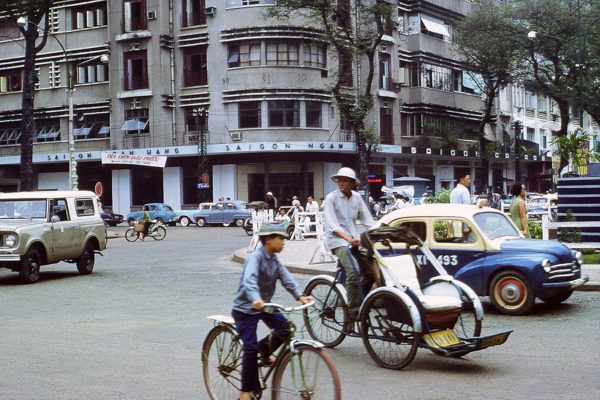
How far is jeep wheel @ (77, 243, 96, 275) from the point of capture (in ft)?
58.7

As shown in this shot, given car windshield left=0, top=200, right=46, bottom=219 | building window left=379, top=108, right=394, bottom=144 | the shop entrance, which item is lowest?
car windshield left=0, top=200, right=46, bottom=219

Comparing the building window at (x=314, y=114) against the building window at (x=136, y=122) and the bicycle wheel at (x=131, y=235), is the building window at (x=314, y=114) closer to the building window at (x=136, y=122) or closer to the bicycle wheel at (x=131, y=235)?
the building window at (x=136, y=122)

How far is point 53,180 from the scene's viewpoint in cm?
5575

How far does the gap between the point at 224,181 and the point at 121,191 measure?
317 inches

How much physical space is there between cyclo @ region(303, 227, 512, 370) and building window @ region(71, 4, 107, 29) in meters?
47.5

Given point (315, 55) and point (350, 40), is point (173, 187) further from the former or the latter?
point (350, 40)

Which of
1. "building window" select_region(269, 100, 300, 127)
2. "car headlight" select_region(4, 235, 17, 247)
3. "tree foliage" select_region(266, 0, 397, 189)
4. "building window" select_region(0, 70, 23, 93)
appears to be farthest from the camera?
"building window" select_region(0, 70, 23, 93)

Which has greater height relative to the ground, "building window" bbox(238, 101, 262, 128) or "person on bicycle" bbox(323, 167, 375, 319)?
"building window" bbox(238, 101, 262, 128)

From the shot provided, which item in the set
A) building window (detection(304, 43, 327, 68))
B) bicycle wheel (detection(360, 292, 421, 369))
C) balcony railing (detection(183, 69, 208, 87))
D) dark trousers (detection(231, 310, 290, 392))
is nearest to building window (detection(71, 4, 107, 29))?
balcony railing (detection(183, 69, 208, 87))

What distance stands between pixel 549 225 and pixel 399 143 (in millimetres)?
37771

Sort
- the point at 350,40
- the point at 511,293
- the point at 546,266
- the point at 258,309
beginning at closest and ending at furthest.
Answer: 1. the point at 258,309
2. the point at 546,266
3. the point at 511,293
4. the point at 350,40

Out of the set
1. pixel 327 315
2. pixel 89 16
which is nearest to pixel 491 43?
pixel 89 16

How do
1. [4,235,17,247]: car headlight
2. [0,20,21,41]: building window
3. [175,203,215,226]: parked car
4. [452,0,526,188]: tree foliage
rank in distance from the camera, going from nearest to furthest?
[4,235,17,247]: car headlight
[175,203,215,226]: parked car
[452,0,526,188]: tree foliage
[0,20,21,41]: building window

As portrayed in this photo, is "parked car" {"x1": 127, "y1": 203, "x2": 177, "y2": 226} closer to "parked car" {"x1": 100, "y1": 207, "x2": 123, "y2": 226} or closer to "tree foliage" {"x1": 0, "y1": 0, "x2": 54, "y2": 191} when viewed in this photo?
"parked car" {"x1": 100, "y1": 207, "x2": 123, "y2": 226}
